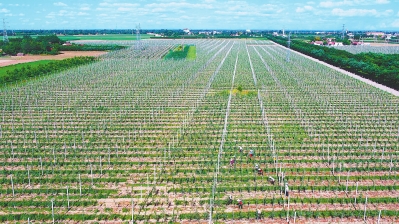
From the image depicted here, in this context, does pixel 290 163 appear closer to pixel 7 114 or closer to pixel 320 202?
pixel 320 202

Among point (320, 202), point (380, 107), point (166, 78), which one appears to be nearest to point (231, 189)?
point (320, 202)

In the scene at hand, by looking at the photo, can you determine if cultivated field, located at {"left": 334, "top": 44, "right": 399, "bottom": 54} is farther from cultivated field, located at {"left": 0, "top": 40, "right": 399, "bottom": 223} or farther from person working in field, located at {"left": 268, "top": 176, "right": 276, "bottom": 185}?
person working in field, located at {"left": 268, "top": 176, "right": 276, "bottom": 185}

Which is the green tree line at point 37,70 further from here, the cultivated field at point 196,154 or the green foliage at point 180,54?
the green foliage at point 180,54

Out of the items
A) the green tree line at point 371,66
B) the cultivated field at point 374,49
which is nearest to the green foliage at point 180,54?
the green tree line at point 371,66

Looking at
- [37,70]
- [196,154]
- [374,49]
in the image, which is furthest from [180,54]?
[196,154]

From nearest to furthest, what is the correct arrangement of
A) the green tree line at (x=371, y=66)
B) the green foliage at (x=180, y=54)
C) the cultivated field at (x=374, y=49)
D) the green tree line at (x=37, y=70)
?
the green tree line at (x=371, y=66), the green tree line at (x=37, y=70), the green foliage at (x=180, y=54), the cultivated field at (x=374, y=49)
